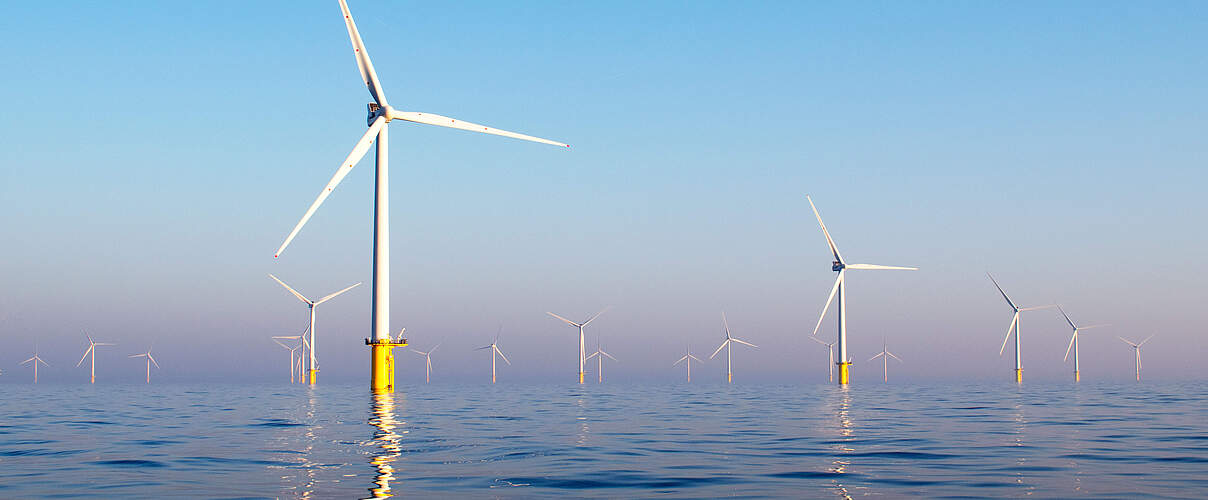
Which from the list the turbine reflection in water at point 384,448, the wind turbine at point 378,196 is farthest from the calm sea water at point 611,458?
the wind turbine at point 378,196

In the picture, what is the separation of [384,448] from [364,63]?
53168 mm

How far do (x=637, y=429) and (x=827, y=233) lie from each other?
4188 inches

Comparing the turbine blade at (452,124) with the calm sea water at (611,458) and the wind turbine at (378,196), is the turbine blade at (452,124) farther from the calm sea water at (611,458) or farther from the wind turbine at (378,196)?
the calm sea water at (611,458)

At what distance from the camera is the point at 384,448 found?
99.6 feet

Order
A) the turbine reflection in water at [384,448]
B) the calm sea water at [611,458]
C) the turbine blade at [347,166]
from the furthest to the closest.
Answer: the turbine blade at [347,166] < the turbine reflection in water at [384,448] < the calm sea water at [611,458]

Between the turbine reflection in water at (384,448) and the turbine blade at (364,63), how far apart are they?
31.0 m

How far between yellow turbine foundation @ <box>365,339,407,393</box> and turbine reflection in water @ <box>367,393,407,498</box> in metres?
15.8

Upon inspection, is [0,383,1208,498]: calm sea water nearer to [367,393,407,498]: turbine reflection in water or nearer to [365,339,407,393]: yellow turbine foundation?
[367,393,407,498]: turbine reflection in water

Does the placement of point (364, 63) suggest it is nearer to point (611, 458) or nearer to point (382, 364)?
point (382, 364)

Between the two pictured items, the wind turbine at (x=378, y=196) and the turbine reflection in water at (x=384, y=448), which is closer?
the turbine reflection in water at (x=384, y=448)

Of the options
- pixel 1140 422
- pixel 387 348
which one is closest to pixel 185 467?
pixel 1140 422

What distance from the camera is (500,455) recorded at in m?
28.7

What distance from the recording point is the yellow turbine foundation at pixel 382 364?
237ft

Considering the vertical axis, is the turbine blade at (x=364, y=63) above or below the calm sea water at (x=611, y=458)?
above
